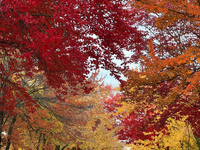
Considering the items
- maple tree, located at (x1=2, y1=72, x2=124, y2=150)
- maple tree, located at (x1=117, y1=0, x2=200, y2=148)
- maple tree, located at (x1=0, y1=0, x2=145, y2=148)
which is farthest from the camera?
maple tree, located at (x1=2, y1=72, x2=124, y2=150)

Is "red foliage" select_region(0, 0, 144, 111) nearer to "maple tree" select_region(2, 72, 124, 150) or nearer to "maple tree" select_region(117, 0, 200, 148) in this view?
"maple tree" select_region(117, 0, 200, 148)

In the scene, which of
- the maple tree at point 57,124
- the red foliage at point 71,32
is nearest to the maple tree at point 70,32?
the red foliage at point 71,32

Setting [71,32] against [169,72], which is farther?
[169,72]

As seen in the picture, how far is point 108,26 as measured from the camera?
4.94 m

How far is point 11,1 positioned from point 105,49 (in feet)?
9.61

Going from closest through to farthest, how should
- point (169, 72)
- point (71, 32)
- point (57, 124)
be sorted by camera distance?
point (71, 32) < point (169, 72) < point (57, 124)

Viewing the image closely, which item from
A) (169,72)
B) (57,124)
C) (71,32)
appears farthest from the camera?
(57,124)

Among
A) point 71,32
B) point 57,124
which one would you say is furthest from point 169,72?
point 57,124

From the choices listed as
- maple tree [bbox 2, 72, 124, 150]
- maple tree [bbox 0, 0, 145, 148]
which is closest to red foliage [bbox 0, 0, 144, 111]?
maple tree [bbox 0, 0, 145, 148]

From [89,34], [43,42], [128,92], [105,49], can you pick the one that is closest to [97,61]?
[105,49]

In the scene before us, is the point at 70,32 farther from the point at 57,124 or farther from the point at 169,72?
the point at 57,124

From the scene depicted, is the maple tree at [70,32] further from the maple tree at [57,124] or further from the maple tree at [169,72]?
the maple tree at [57,124]

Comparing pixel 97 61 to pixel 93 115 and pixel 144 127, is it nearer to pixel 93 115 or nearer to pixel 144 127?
pixel 144 127

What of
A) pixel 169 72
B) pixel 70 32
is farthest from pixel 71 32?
pixel 169 72
